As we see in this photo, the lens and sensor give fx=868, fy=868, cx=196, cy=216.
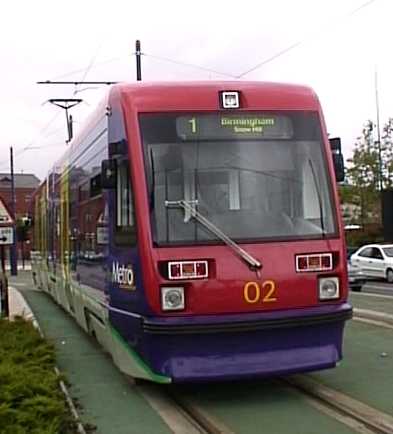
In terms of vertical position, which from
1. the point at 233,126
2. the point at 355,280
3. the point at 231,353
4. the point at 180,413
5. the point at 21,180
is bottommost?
the point at 180,413

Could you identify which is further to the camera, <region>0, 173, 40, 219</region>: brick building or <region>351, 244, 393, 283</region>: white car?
<region>0, 173, 40, 219</region>: brick building

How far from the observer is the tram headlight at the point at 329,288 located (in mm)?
8352

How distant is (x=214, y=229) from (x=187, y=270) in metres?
0.52

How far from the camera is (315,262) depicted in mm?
8383

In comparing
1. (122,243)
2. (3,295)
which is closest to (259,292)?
(122,243)

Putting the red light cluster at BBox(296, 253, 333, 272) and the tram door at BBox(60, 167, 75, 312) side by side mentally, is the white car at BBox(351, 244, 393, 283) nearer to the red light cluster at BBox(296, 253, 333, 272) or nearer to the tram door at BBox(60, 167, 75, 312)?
the tram door at BBox(60, 167, 75, 312)

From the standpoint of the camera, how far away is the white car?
1309 inches

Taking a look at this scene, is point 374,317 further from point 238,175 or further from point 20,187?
point 20,187

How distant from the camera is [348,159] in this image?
178 ft

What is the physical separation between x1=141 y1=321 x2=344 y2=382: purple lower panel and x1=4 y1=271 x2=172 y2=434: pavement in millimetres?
537

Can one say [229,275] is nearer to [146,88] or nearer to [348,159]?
[146,88]

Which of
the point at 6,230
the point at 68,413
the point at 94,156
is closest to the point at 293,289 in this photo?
the point at 68,413

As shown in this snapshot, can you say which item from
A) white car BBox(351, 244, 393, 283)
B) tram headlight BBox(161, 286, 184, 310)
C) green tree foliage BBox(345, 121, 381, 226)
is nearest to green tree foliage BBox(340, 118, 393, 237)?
green tree foliage BBox(345, 121, 381, 226)

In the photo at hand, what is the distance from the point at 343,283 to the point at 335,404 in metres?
1.17
